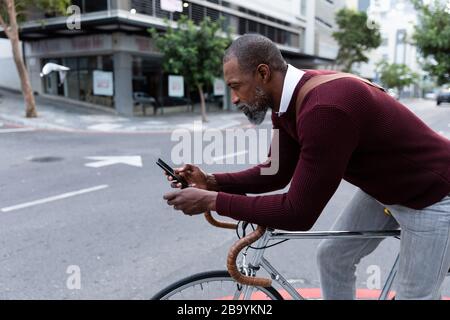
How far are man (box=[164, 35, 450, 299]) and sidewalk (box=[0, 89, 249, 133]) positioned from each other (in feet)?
47.5

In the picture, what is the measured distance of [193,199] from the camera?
1.90 m

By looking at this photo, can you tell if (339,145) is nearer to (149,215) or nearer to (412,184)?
(412,184)

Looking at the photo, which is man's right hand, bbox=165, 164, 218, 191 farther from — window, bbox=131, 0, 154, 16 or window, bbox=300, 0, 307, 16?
window, bbox=300, 0, 307, 16

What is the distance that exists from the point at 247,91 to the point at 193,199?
0.50 metres

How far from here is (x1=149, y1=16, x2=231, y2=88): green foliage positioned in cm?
1803

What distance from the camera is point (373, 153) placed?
1.82m

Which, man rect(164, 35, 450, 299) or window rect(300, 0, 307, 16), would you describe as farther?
window rect(300, 0, 307, 16)

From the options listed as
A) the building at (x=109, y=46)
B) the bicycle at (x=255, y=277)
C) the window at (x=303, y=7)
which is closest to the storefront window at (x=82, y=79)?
the building at (x=109, y=46)

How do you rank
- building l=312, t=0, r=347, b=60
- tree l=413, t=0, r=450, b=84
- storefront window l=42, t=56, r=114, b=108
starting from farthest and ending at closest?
building l=312, t=0, r=347, b=60
storefront window l=42, t=56, r=114, b=108
tree l=413, t=0, r=450, b=84

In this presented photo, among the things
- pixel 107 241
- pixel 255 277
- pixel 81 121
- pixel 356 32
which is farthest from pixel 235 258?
pixel 356 32

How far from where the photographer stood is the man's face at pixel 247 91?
6.07 feet

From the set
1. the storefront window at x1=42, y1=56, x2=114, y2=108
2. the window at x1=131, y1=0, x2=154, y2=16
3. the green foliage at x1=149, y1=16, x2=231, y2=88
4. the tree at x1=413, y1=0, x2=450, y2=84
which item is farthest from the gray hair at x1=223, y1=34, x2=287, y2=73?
the storefront window at x1=42, y1=56, x2=114, y2=108

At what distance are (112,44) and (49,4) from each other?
14.1 feet

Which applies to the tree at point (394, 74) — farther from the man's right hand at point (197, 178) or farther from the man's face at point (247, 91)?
the man's face at point (247, 91)
